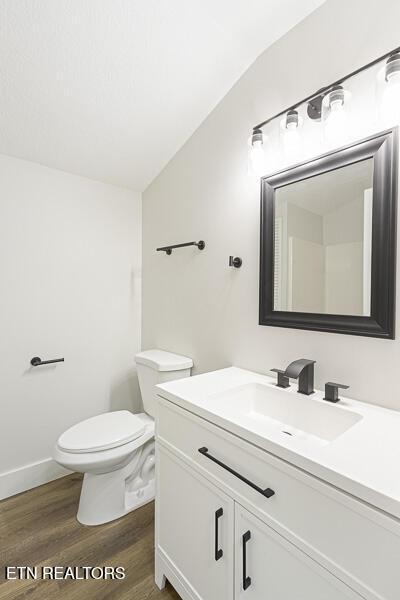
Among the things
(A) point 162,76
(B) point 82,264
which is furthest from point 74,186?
(A) point 162,76

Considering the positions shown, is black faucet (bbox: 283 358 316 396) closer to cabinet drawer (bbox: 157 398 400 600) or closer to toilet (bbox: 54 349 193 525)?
cabinet drawer (bbox: 157 398 400 600)

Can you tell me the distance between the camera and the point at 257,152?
4.47ft

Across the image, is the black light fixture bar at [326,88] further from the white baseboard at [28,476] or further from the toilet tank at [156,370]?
the white baseboard at [28,476]

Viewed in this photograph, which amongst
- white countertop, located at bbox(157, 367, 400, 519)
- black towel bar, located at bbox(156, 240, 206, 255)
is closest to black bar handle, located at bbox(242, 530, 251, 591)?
white countertop, located at bbox(157, 367, 400, 519)

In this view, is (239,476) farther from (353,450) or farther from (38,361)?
(38,361)

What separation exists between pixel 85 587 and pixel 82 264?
166 centimetres

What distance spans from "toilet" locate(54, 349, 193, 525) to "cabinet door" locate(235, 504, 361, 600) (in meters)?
0.82

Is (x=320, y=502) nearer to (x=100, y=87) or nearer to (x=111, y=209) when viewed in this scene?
(x=100, y=87)

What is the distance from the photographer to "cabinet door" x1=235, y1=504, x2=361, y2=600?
70 centimetres

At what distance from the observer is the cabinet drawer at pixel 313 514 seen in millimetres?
599

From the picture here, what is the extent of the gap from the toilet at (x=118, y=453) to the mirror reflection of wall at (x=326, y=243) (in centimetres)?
84

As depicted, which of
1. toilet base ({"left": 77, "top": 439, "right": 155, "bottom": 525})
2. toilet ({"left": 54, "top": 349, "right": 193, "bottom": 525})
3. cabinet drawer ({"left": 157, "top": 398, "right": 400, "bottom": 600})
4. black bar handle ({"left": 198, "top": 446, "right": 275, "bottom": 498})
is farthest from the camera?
toilet base ({"left": 77, "top": 439, "right": 155, "bottom": 525})

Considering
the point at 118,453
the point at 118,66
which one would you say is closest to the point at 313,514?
the point at 118,453

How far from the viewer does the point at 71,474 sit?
6.66 feet
